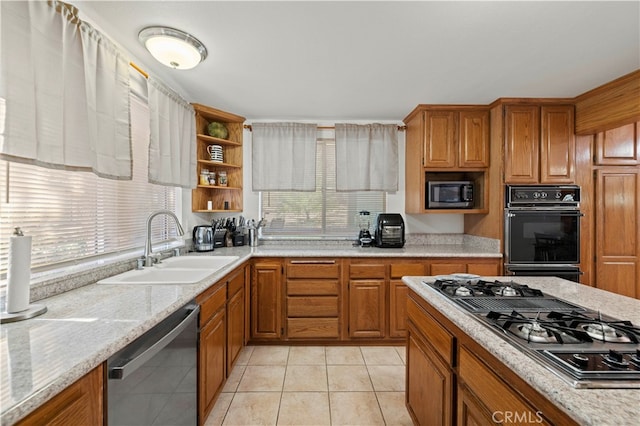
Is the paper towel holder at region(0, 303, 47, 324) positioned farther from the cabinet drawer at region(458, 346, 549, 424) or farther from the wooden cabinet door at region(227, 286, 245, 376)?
the cabinet drawer at region(458, 346, 549, 424)

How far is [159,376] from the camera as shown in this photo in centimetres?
114

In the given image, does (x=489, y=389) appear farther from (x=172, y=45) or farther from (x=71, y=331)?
(x=172, y=45)

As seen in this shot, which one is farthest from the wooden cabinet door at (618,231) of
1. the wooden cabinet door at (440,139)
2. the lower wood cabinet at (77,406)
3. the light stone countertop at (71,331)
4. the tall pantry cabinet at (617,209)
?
the lower wood cabinet at (77,406)

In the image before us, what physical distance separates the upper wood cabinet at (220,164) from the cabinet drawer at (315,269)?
3.50 feet

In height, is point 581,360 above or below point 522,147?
below

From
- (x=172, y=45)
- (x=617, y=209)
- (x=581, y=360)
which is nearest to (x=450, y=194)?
(x=617, y=209)

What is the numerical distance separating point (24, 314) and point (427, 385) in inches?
68.8

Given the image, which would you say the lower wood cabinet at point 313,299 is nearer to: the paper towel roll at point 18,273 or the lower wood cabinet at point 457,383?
the lower wood cabinet at point 457,383

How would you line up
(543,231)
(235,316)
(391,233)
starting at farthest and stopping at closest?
(391,233) < (543,231) < (235,316)

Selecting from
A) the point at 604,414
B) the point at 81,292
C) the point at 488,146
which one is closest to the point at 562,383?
the point at 604,414

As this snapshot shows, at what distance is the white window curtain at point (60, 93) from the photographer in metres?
1.06

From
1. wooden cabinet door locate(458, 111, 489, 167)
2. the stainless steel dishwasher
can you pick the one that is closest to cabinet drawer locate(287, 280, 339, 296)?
the stainless steel dishwasher

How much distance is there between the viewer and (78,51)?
1.37 metres

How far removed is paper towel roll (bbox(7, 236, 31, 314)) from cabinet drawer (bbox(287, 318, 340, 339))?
200 cm
